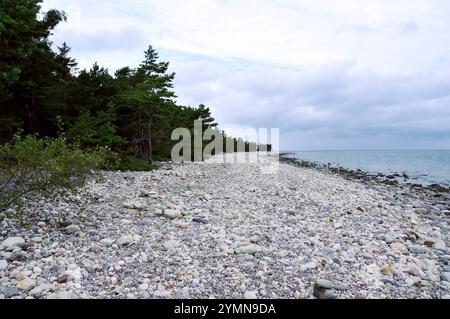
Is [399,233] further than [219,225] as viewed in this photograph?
Yes

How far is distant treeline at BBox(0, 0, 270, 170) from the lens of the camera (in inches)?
582

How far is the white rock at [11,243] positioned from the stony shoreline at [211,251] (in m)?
0.04

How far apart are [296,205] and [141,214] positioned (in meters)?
6.37

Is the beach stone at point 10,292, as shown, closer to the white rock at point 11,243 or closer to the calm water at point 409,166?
the white rock at point 11,243

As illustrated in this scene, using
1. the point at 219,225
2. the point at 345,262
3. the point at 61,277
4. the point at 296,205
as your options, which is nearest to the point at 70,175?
the point at 61,277

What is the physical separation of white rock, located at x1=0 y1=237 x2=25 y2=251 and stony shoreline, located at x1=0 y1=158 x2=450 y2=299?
4cm

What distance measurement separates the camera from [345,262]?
758 cm

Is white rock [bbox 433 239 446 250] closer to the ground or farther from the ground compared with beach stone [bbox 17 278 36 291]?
closer to the ground

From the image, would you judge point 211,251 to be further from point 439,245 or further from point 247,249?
point 439,245

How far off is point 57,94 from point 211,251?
17919 millimetres

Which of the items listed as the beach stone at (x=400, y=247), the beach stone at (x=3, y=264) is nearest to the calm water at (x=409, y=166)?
the beach stone at (x=400, y=247)

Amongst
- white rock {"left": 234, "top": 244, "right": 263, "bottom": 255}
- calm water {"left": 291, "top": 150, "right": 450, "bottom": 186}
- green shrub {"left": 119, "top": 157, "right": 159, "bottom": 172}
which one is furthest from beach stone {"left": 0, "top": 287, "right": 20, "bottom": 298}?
calm water {"left": 291, "top": 150, "right": 450, "bottom": 186}

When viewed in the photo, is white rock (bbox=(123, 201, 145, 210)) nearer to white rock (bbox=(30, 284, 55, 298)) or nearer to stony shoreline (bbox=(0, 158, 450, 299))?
stony shoreline (bbox=(0, 158, 450, 299))
